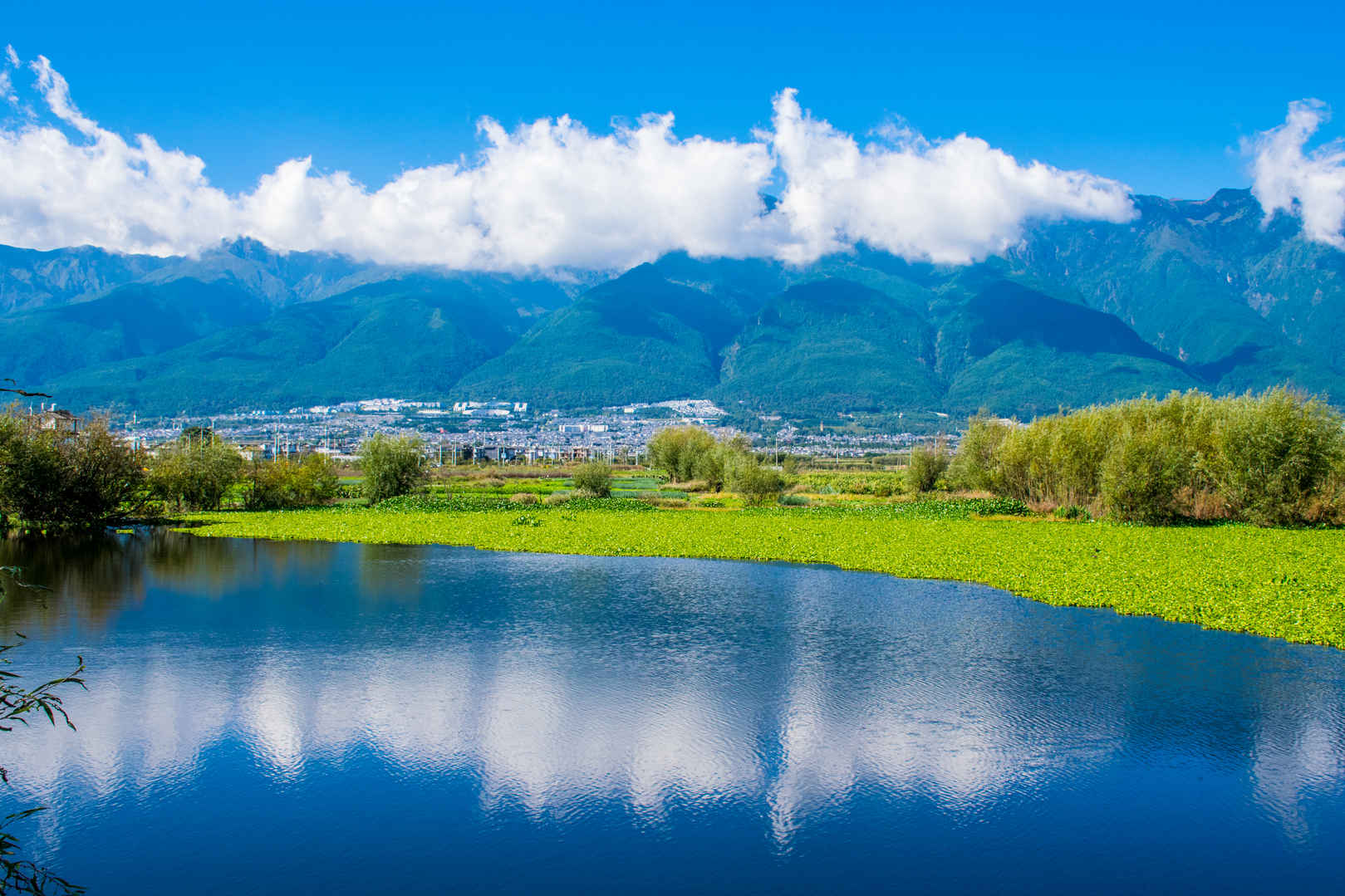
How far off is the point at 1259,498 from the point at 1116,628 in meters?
29.0

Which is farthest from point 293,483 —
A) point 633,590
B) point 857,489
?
point 857,489

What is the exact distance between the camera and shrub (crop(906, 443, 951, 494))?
222 ft

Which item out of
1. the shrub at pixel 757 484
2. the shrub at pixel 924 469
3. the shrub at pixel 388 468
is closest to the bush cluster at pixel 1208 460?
the shrub at pixel 924 469

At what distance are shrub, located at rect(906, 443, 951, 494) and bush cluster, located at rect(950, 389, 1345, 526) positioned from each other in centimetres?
1298

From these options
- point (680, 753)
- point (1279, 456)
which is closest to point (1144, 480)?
point (1279, 456)

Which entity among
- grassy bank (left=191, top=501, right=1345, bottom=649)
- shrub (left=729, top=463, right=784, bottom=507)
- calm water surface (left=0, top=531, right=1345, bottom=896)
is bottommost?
calm water surface (left=0, top=531, right=1345, bottom=896)

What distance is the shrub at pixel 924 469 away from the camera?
67.7 metres

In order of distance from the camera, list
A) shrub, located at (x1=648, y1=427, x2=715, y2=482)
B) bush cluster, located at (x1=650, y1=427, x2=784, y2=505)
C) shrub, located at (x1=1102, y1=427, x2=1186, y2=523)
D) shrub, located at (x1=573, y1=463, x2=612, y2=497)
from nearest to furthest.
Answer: shrub, located at (x1=1102, y1=427, x2=1186, y2=523) < bush cluster, located at (x1=650, y1=427, x2=784, y2=505) < shrub, located at (x1=573, y1=463, x2=612, y2=497) < shrub, located at (x1=648, y1=427, x2=715, y2=482)

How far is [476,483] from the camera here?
79.4 m

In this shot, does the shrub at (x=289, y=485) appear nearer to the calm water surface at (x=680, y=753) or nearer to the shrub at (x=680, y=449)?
the calm water surface at (x=680, y=753)

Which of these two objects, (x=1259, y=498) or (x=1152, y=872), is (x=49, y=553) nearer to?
(x=1152, y=872)

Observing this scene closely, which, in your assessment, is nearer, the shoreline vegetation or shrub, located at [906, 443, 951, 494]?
the shoreline vegetation

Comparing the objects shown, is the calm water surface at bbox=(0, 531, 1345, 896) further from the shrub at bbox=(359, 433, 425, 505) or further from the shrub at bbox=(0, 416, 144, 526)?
the shrub at bbox=(359, 433, 425, 505)

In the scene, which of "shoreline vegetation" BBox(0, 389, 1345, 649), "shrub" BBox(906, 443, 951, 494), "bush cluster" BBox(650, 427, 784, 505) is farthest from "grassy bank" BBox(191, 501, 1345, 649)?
"shrub" BBox(906, 443, 951, 494)
